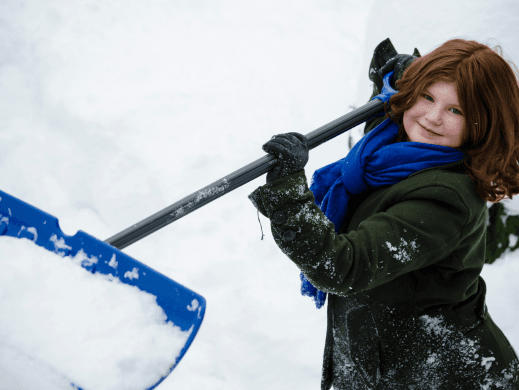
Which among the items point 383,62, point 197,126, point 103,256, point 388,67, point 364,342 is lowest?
point 364,342

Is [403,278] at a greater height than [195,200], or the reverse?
[195,200]

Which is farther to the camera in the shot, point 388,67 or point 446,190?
point 388,67

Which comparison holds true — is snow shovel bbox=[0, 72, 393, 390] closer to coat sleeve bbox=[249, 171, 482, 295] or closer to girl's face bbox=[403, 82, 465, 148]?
coat sleeve bbox=[249, 171, 482, 295]

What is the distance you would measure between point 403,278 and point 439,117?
18.4 inches

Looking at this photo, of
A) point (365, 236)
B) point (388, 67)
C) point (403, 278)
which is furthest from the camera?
point (388, 67)

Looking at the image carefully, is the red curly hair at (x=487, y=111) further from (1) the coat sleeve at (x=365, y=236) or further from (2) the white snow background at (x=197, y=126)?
(2) the white snow background at (x=197, y=126)

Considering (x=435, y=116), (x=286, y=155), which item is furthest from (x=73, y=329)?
(x=435, y=116)

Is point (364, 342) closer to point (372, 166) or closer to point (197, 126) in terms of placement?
point (372, 166)

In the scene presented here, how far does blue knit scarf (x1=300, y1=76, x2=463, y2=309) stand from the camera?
1021 mm

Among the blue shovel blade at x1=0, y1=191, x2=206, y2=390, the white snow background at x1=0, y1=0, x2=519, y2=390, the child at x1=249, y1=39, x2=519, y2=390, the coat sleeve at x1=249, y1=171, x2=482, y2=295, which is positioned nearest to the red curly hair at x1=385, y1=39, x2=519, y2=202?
the child at x1=249, y1=39, x2=519, y2=390

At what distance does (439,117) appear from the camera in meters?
1.04

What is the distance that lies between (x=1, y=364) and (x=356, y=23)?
4.74m

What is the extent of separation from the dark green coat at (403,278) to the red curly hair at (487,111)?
2.2 inches

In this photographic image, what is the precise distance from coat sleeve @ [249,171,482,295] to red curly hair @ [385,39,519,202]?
160 millimetres
